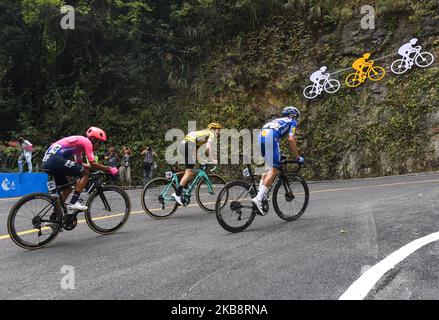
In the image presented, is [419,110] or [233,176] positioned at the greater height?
[419,110]

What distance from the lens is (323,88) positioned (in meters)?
20.6

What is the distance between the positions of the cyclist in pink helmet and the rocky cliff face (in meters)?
14.2

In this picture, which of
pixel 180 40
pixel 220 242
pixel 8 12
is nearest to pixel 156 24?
pixel 180 40

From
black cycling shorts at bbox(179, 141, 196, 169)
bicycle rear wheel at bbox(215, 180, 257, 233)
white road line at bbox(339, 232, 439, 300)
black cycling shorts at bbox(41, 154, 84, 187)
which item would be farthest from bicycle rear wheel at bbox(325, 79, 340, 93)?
black cycling shorts at bbox(41, 154, 84, 187)

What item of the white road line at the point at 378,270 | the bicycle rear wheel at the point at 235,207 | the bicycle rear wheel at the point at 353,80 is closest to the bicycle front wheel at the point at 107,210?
the bicycle rear wheel at the point at 235,207

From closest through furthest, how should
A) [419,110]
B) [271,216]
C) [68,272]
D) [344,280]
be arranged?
1. [344,280]
2. [68,272]
3. [271,216]
4. [419,110]

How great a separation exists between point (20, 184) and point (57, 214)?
10.1m

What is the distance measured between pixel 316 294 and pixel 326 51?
19.8 meters

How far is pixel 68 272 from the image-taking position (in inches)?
178

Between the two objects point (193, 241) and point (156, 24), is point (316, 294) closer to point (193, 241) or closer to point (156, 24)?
point (193, 241)

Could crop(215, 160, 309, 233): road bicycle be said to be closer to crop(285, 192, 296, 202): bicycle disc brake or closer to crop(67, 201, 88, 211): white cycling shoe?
crop(285, 192, 296, 202): bicycle disc brake

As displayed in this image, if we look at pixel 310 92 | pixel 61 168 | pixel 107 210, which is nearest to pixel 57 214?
pixel 61 168

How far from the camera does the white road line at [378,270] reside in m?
3.56
